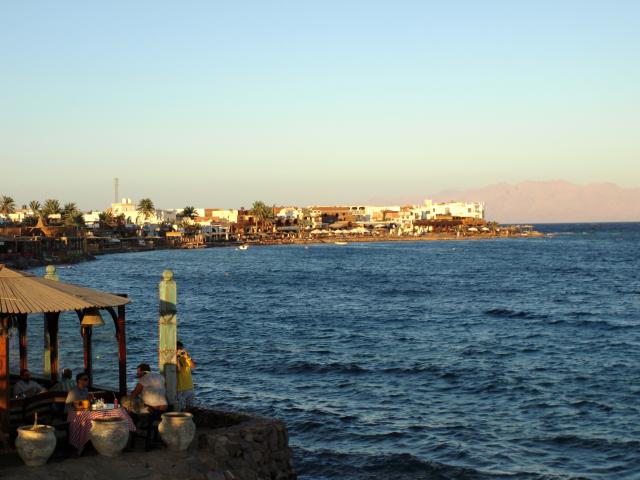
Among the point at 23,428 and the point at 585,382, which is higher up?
the point at 23,428

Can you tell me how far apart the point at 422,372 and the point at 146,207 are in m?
161

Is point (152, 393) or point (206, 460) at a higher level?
point (152, 393)

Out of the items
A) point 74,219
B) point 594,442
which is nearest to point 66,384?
point 594,442

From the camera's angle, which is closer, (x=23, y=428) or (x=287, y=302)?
(x=23, y=428)

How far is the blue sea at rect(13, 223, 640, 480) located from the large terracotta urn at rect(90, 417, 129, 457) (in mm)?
5236

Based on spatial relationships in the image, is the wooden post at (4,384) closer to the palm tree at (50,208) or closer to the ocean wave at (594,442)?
the ocean wave at (594,442)

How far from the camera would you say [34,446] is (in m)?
11.3

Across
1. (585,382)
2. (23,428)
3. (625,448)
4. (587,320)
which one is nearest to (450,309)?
(587,320)

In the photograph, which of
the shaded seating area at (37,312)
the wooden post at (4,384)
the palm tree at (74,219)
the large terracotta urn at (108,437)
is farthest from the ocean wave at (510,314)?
the palm tree at (74,219)

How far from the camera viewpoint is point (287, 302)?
56.2 metres

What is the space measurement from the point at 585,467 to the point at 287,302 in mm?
39554

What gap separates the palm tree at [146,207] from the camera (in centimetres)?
18238

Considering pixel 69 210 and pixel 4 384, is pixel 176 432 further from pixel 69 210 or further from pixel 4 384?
pixel 69 210

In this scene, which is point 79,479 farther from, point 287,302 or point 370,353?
point 287,302
